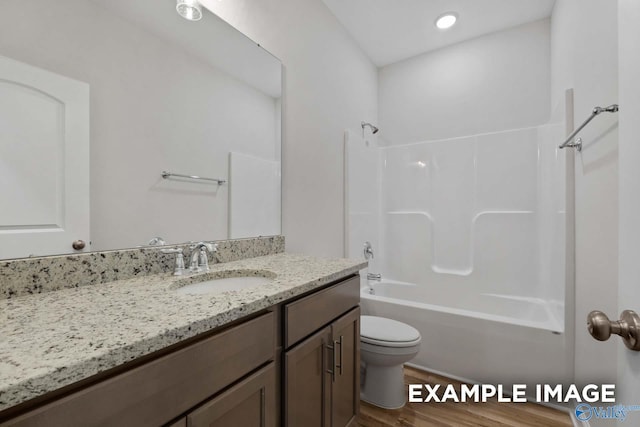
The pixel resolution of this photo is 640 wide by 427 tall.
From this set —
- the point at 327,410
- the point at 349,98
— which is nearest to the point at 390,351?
the point at 327,410

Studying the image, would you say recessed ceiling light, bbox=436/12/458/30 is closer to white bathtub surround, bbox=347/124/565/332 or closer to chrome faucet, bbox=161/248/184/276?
white bathtub surround, bbox=347/124/565/332

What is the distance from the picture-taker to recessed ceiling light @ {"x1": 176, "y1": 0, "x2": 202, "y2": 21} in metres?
1.22

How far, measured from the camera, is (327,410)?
113 cm

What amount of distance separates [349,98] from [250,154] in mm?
1356

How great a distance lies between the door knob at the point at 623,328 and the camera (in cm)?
46

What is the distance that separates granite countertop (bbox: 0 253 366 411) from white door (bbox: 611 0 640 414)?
2.51 feet

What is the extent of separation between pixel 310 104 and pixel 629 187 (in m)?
1.74

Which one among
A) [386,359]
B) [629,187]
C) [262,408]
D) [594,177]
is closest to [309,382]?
[262,408]

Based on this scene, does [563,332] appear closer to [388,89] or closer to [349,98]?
[349,98]

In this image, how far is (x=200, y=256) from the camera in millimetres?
1197

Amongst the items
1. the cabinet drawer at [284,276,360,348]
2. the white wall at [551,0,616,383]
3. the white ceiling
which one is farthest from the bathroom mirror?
the white wall at [551,0,616,383]

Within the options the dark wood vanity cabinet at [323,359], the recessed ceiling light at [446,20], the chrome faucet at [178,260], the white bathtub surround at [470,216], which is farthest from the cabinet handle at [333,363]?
the recessed ceiling light at [446,20]

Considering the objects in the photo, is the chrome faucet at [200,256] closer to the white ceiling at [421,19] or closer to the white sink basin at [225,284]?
the white sink basin at [225,284]

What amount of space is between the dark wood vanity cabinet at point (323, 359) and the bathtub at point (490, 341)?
0.88m
